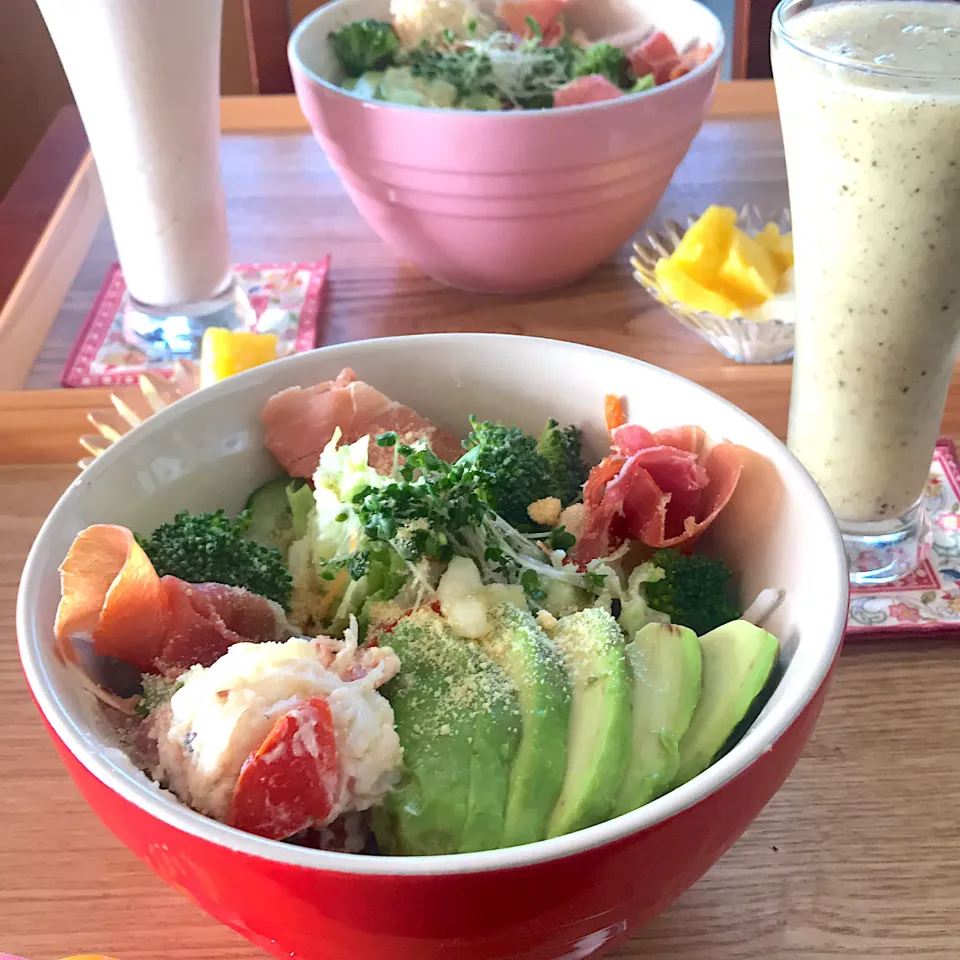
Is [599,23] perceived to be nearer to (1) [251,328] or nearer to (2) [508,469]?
(1) [251,328]

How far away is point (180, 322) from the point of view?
1.31 meters

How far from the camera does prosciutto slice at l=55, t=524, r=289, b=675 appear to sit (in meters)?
0.65

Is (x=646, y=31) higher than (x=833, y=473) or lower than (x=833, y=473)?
higher

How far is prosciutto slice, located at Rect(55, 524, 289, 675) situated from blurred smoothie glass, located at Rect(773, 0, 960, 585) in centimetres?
59

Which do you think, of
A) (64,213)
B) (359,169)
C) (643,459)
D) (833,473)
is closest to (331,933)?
(643,459)

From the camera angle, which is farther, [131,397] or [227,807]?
[131,397]

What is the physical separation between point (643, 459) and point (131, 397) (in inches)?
24.9

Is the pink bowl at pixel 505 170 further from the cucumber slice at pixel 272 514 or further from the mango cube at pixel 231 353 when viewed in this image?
the cucumber slice at pixel 272 514

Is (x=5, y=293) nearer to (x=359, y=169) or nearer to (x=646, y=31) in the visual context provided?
(x=359, y=169)

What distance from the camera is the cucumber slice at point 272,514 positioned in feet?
2.72

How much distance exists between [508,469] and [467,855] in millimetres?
342

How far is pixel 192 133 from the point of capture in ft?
4.02

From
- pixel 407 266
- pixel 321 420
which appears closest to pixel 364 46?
pixel 407 266

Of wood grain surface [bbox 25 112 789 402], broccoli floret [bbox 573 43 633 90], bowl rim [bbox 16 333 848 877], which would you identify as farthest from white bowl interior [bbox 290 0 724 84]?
bowl rim [bbox 16 333 848 877]
